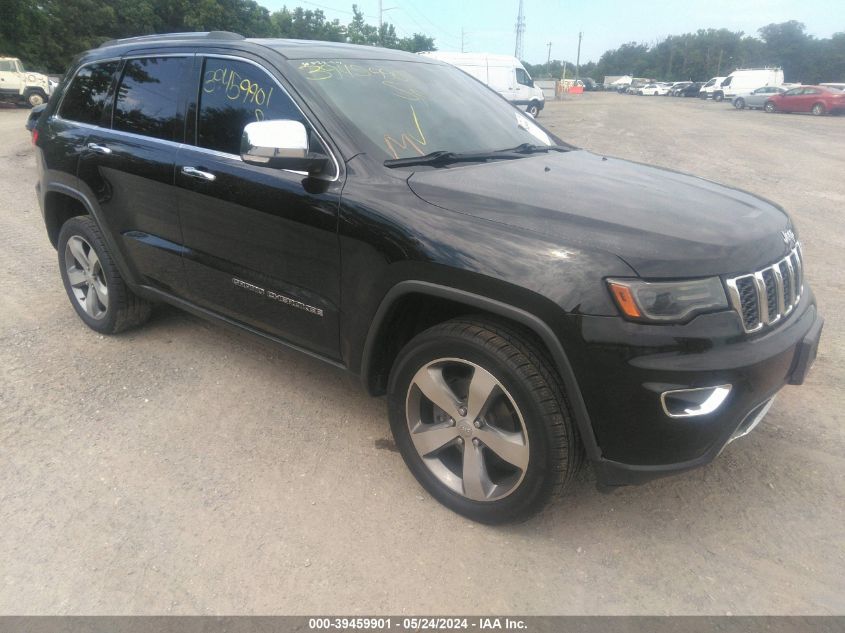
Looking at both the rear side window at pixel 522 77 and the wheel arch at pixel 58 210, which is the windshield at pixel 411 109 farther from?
the rear side window at pixel 522 77

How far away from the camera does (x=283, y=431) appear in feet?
10.5

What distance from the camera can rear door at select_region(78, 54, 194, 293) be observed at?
338 centimetres

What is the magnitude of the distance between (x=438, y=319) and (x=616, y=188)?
3.07 ft

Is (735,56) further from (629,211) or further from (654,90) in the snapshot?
(629,211)

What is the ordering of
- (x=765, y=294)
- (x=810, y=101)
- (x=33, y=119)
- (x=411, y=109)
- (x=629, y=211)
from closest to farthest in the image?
(x=765, y=294)
(x=629, y=211)
(x=411, y=109)
(x=33, y=119)
(x=810, y=101)

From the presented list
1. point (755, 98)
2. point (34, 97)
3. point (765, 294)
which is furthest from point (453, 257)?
point (755, 98)

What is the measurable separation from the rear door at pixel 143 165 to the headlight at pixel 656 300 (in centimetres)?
242

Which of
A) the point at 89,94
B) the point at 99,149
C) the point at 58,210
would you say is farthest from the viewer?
the point at 58,210

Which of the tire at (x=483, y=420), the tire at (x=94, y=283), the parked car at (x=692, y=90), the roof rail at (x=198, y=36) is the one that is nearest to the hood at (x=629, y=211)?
the tire at (x=483, y=420)

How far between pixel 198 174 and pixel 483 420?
1.93m

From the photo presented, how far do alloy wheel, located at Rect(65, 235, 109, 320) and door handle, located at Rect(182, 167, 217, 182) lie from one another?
1225 millimetres

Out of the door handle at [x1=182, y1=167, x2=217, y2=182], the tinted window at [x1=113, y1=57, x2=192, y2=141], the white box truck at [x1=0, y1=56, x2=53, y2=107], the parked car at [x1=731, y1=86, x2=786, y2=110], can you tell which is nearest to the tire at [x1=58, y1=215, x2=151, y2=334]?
the tinted window at [x1=113, y1=57, x2=192, y2=141]

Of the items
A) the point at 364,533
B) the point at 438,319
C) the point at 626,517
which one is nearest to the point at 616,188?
the point at 438,319

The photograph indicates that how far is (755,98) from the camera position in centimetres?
3412
